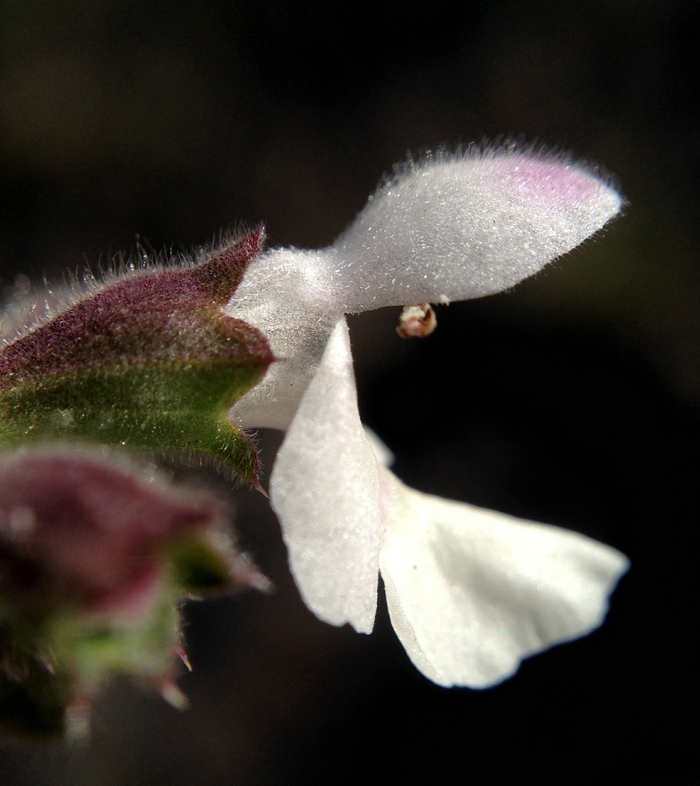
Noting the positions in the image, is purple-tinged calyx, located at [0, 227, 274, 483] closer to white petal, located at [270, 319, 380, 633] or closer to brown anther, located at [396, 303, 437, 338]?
white petal, located at [270, 319, 380, 633]

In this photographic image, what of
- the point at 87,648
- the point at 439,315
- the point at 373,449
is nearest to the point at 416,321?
the point at 373,449

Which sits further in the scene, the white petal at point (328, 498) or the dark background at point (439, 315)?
the dark background at point (439, 315)

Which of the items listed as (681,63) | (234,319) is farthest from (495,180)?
(681,63)

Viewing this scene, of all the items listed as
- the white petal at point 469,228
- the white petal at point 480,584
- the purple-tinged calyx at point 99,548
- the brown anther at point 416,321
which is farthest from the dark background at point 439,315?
the purple-tinged calyx at point 99,548

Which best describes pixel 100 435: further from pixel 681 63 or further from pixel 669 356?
pixel 681 63

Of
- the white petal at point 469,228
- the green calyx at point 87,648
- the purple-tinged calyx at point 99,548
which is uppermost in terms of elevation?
the white petal at point 469,228

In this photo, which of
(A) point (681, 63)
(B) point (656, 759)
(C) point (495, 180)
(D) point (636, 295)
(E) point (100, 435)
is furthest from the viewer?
(A) point (681, 63)

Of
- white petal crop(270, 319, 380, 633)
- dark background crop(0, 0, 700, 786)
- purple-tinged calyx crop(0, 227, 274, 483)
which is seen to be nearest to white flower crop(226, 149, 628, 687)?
white petal crop(270, 319, 380, 633)

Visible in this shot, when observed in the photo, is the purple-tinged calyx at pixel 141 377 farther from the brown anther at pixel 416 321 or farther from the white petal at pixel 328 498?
the brown anther at pixel 416 321
